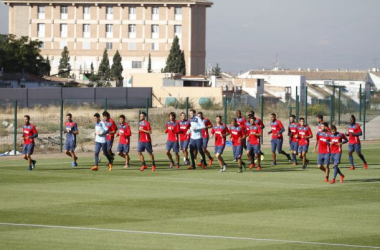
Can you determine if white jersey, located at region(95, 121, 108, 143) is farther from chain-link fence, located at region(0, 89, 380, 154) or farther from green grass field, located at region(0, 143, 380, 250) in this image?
chain-link fence, located at region(0, 89, 380, 154)

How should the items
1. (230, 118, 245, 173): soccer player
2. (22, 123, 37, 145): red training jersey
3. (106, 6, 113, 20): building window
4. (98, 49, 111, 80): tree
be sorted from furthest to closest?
(106, 6, 113, 20): building window → (98, 49, 111, 80): tree → (22, 123, 37, 145): red training jersey → (230, 118, 245, 173): soccer player

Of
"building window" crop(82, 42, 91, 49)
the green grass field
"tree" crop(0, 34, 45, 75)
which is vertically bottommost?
the green grass field

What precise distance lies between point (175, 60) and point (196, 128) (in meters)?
91.8

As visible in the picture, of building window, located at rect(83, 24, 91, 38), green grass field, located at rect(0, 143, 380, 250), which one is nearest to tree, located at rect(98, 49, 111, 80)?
building window, located at rect(83, 24, 91, 38)

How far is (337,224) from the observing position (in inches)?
703

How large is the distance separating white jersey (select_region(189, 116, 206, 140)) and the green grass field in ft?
4.28

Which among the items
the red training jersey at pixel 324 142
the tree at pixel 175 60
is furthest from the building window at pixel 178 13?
the red training jersey at pixel 324 142

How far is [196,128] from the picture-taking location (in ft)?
97.7

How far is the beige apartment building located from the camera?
424ft

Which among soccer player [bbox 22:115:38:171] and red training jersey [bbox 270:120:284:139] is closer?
soccer player [bbox 22:115:38:171]

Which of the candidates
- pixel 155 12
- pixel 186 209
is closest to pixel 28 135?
pixel 186 209

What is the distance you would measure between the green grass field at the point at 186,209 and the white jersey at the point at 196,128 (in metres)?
1.31

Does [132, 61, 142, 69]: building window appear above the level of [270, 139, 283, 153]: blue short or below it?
above

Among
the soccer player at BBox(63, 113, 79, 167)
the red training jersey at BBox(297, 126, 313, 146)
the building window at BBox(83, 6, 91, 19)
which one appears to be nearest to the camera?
the soccer player at BBox(63, 113, 79, 167)
